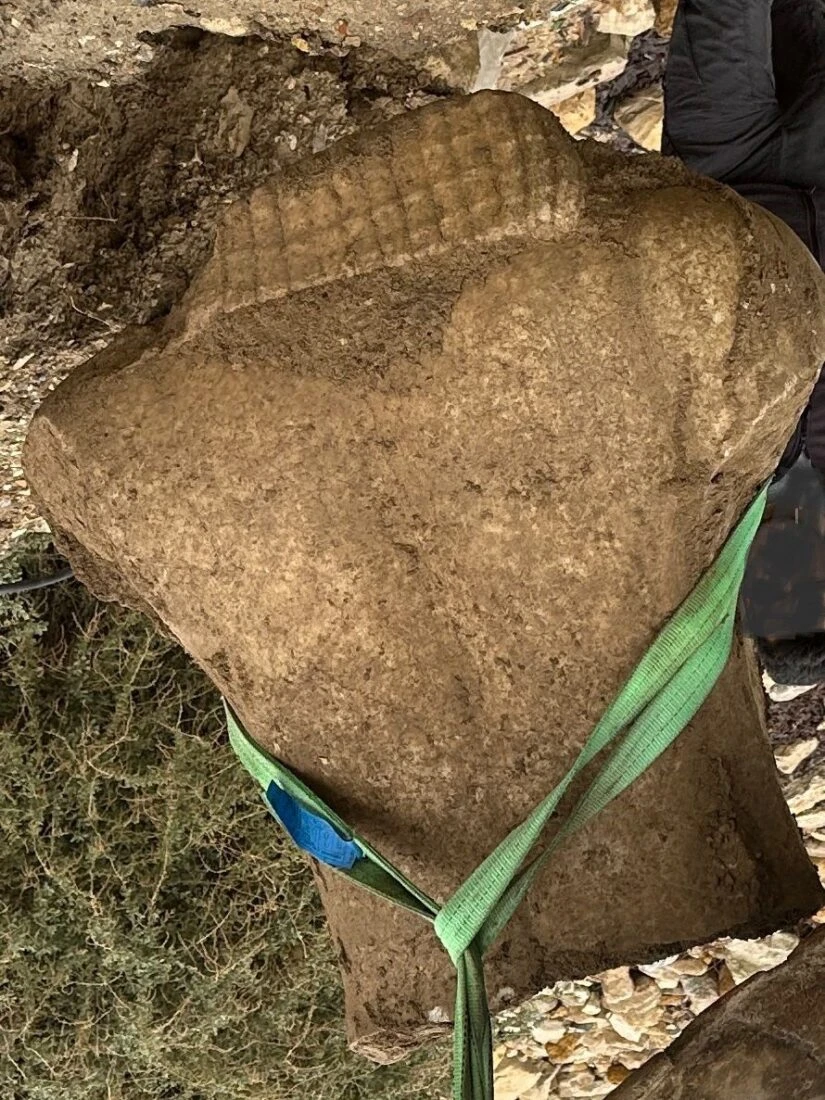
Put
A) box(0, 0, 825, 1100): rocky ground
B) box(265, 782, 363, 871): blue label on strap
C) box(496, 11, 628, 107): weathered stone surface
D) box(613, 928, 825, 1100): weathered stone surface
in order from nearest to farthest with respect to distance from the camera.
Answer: box(613, 928, 825, 1100): weathered stone surface → box(265, 782, 363, 871): blue label on strap → box(0, 0, 825, 1100): rocky ground → box(496, 11, 628, 107): weathered stone surface

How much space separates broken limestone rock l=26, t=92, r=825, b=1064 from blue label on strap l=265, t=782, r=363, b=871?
0.03 m

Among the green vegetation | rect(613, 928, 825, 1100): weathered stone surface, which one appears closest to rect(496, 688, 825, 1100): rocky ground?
the green vegetation

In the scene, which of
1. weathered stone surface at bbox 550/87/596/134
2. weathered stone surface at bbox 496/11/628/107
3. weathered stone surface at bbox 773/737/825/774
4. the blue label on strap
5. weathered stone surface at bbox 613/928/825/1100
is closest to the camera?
weathered stone surface at bbox 613/928/825/1100

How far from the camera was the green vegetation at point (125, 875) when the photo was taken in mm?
1752

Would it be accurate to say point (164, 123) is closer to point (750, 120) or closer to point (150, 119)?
point (150, 119)

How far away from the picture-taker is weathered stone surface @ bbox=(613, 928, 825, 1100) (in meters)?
0.77

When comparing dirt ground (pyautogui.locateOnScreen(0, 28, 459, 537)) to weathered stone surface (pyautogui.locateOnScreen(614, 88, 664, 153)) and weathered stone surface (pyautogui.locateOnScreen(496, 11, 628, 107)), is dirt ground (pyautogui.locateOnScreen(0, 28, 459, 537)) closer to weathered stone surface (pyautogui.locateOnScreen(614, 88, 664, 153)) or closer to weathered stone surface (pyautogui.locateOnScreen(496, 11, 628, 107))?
weathered stone surface (pyautogui.locateOnScreen(496, 11, 628, 107))

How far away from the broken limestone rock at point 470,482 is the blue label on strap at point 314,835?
30 mm

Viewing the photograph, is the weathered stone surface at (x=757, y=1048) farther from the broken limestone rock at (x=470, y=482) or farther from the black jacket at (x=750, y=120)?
the black jacket at (x=750, y=120)

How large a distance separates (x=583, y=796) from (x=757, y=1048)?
19cm

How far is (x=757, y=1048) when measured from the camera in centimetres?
79

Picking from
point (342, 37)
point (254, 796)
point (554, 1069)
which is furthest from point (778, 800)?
point (554, 1069)

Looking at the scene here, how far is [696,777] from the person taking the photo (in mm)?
903

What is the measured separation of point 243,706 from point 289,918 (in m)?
1.05
